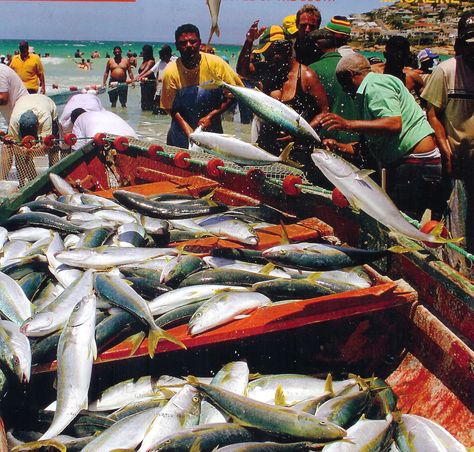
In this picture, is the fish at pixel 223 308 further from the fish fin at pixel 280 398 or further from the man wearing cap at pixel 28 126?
the man wearing cap at pixel 28 126

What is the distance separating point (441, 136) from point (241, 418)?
3.75m

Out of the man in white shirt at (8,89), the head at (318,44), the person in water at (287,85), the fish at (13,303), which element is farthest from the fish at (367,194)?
the man in white shirt at (8,89)

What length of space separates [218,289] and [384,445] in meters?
1.32

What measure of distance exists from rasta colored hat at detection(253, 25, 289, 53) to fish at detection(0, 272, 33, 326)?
3614 millimetres

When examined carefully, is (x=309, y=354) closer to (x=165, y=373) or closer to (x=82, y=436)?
(x=165, y=373)

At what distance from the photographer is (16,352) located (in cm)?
269

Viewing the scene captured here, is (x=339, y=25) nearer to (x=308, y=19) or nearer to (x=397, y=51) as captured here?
(x=308, y=19)

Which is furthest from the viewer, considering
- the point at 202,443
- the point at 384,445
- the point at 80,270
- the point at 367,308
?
the point at 80,270

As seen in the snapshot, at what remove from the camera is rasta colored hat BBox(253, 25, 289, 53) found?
547 cm

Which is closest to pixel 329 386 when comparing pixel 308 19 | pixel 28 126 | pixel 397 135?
pixel 397 135

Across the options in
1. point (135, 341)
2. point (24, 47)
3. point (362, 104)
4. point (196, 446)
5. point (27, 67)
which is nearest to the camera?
point (196, 446)

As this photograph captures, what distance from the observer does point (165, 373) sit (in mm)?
3168

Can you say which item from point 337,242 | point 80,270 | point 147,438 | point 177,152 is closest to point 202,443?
point 147,438

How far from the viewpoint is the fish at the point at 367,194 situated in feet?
9.80
